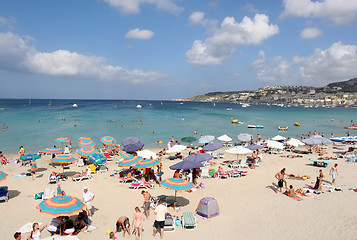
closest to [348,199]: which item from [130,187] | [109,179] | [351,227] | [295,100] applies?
[351,227]

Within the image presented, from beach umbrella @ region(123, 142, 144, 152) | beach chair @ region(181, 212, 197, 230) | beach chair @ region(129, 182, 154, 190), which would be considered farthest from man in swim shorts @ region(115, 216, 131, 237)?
beach umbrella @ region(123, 142, 144, 152)

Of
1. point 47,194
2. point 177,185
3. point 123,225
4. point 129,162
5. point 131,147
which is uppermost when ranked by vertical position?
point 177,185

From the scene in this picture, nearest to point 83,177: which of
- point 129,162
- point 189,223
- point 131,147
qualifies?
point 129,162

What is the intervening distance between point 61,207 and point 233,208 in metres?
6.10

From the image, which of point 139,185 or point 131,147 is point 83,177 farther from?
point 131,147

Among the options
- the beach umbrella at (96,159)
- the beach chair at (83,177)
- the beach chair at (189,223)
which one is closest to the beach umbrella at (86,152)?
the beach umbrella at (96,159)

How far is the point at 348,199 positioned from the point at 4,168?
1953cm

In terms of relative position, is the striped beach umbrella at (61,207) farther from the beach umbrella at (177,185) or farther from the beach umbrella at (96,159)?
the beach umbrella at (96,159)

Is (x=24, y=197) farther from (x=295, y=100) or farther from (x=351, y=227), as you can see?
(x=295, y=100)

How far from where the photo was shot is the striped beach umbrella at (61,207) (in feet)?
22.5

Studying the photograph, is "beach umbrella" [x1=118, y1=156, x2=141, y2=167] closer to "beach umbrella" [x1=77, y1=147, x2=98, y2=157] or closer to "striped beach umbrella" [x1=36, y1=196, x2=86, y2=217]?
"beach umbrella" [x1=77, y1=147, x2=98, y2=157]

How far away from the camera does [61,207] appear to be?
6980mm

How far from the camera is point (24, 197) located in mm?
10453

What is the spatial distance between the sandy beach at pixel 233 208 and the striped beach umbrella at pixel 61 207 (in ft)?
3.15
